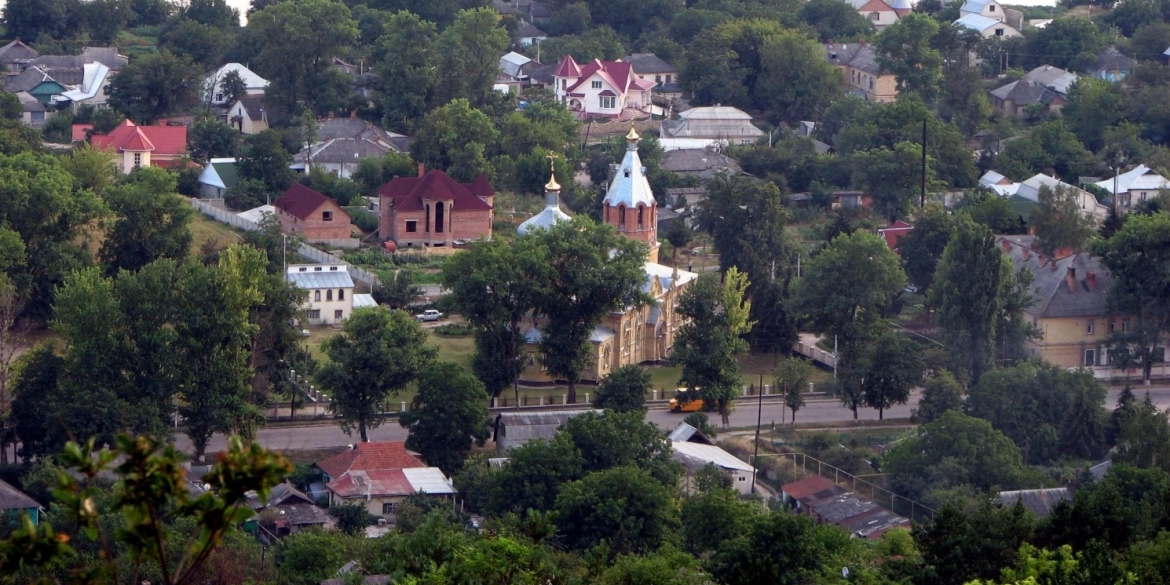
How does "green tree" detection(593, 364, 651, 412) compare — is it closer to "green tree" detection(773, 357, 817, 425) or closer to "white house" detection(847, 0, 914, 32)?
"green tree" detection(773, 357, 817, 425)

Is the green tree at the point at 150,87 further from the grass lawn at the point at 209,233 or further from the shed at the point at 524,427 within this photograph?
the shed at the point at 524,427

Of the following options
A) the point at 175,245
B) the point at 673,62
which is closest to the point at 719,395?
the point at 175,245

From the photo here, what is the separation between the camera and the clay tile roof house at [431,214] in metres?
41.9

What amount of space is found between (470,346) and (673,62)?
85.1 feet

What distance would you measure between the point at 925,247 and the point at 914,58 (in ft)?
58.0

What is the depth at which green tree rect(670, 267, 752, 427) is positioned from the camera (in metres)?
32.4

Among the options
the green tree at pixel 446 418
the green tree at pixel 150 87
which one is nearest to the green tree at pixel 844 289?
the green tree at pixel 446 418

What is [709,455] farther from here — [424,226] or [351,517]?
[424,226]

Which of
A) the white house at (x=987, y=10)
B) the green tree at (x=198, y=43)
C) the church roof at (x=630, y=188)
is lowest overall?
the church roof at (x=630, y=188)

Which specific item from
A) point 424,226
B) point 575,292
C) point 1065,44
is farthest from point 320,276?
point 1065,44

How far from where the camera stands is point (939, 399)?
105 ft

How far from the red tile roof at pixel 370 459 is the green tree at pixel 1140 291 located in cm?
1347

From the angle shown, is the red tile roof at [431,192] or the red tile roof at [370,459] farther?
the red tile roof at [431,192]

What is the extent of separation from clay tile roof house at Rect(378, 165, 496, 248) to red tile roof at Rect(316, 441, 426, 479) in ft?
43.5
